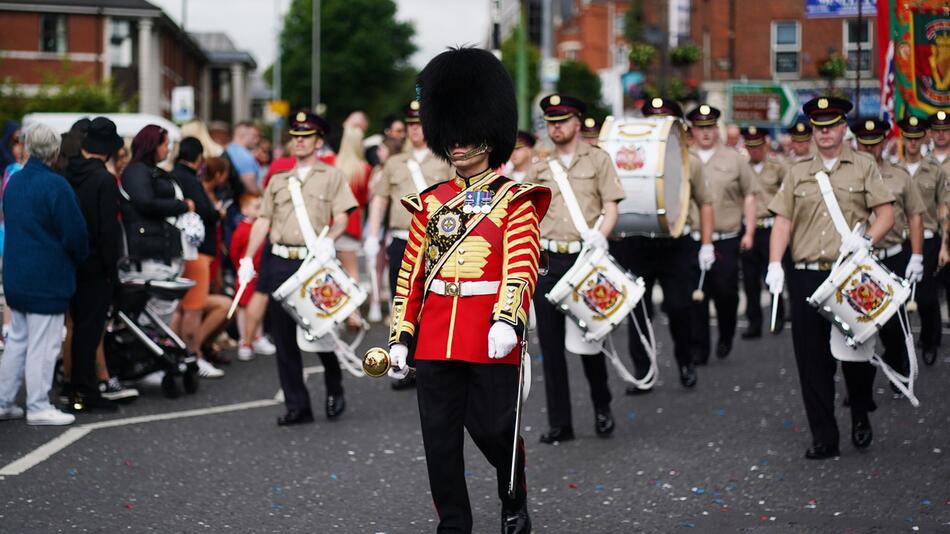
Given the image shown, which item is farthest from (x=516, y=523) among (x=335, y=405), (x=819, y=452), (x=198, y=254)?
(x=198, y=254)

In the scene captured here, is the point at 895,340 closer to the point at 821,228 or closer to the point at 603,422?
the point at 821,228

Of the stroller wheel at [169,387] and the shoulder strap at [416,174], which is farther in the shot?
the shoulder strap at [416,174]

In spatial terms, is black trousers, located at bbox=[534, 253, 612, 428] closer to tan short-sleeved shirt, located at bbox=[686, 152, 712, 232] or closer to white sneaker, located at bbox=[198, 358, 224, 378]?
tan short-sleeved shirt, located at bbox=[686, 152, 712, 232]

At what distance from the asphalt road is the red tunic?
1.21m

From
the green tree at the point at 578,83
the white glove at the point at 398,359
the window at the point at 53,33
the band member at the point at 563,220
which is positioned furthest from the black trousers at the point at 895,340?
the green tree at the point at 578,83

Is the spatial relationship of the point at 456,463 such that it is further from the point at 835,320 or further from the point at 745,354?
the point at 745,354

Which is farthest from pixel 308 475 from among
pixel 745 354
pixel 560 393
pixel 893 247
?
pixel 745 354

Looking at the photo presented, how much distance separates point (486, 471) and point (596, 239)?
161cm

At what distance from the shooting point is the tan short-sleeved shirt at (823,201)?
8148 mm

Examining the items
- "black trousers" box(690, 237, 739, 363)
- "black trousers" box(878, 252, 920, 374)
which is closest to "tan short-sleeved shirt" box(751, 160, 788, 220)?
"black trousers" box(690, 237, 739, 363)

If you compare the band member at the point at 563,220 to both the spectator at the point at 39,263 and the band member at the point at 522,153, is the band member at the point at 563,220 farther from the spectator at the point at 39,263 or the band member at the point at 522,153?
the band member at the point at 522,153

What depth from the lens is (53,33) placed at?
2223 inches

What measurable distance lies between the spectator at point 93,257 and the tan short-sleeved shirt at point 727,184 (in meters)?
5.46

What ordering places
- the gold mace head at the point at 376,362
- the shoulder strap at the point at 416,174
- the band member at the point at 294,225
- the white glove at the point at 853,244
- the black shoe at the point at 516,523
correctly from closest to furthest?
1. the gold mace head at the point at 376,362
2. the black shoe at the point at 516,523
3. the white glove at the point at 853,244
4. the band member at the point at 294,225
5. the shoulder strap at the point at 416,174
